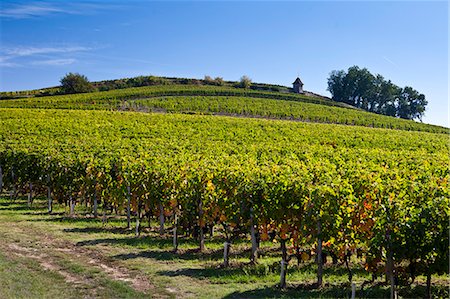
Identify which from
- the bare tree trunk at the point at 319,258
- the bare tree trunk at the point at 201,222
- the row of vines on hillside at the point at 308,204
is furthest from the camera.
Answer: the bare tree trunk at the point at 201,222

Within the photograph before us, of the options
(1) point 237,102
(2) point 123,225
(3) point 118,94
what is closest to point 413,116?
(1) point 237,102

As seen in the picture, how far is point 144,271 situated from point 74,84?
3558 inches

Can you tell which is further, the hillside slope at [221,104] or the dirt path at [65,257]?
the hillside slope at [221,104]

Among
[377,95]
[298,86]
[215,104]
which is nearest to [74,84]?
[215,104]

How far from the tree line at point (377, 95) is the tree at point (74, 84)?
6482 centimetres

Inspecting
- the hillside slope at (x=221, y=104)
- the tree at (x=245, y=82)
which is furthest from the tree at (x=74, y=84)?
the tree at (x=245, y=82)

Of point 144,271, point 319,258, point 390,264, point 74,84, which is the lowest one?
point 144,271

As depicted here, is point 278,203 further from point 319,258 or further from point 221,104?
point 221,104

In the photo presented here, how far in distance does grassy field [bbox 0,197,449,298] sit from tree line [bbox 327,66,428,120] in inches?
4482

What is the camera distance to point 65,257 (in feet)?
42.9

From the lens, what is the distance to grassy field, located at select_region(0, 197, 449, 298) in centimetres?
1017

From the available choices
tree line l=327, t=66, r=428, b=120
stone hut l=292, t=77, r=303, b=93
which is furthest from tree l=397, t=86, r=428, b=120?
stone hut l=292, t=77, r=303, b=93

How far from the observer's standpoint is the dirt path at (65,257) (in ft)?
36.0

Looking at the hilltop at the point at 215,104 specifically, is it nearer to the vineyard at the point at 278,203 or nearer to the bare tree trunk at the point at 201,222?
the vineyard at the point at 278,203
